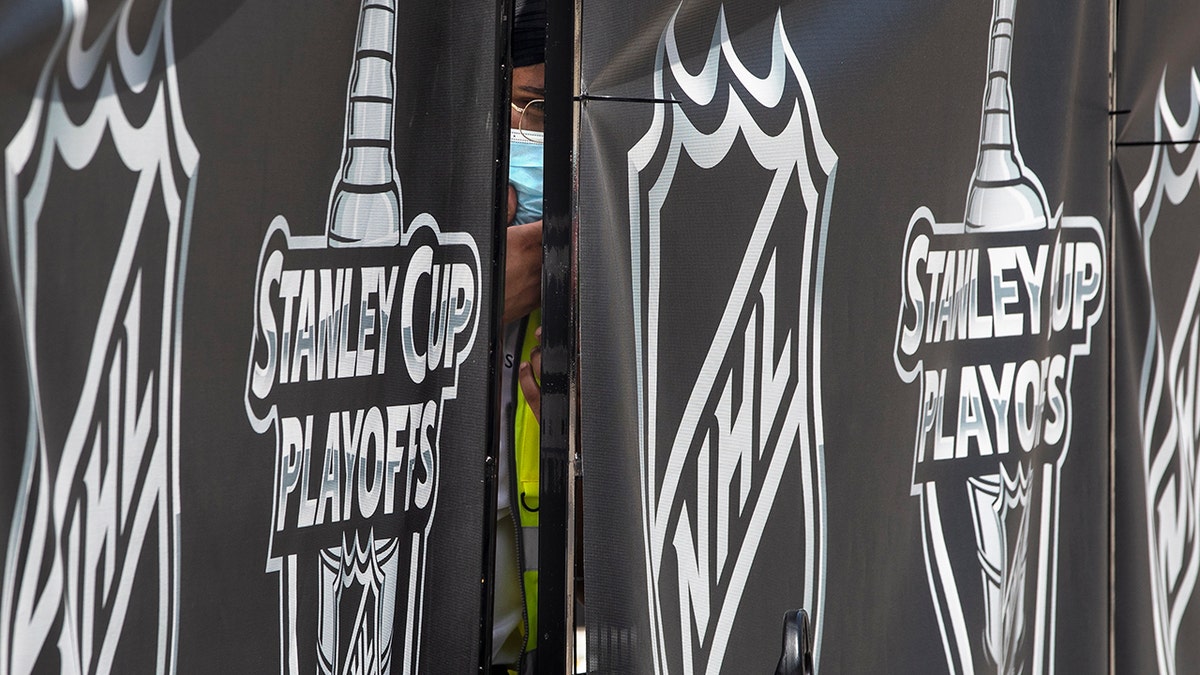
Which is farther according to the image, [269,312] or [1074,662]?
[1074,662]

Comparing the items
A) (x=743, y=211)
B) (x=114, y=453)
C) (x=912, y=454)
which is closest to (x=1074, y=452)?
(x=912, y=454)

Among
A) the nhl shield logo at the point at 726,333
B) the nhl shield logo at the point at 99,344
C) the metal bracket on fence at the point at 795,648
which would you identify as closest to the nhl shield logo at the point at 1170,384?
the nhl shield logo at the point at 726,333

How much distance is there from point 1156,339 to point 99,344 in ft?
7.09

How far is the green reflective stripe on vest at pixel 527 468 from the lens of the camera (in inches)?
67.9

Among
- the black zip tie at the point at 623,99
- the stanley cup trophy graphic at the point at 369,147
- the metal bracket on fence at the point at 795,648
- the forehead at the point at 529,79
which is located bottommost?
the metal bracket on fence at the point at 795,648

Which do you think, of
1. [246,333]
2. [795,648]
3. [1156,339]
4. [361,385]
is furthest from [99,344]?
[1156,339]

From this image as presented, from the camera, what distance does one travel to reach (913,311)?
6.30 feet

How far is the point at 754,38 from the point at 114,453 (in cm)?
103

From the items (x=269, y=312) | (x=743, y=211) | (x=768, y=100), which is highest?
(x=768, y=100)

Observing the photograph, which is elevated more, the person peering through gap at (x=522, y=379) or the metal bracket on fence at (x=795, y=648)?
the person peering through gap at (x=522, y=379)

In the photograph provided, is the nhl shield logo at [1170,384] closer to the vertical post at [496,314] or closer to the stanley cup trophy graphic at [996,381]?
the stanley cup trophy graphic at [996,381]

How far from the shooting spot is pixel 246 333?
1.28 meters

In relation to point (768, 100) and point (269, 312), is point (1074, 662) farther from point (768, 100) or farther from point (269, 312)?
point (269, 312)

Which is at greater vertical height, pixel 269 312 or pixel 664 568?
pixel 269 312
